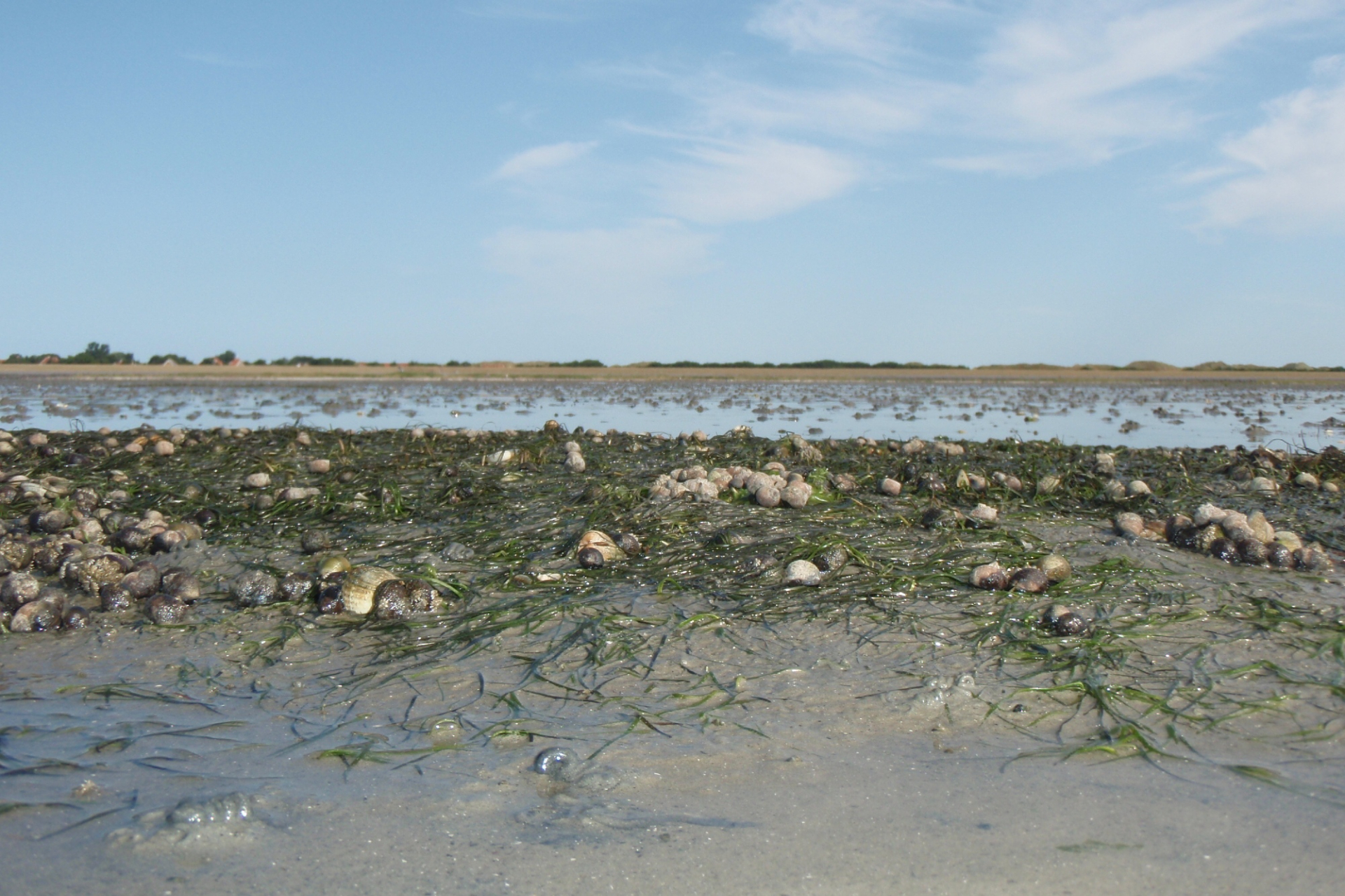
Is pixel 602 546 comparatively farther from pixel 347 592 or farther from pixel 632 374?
pixel 632 374

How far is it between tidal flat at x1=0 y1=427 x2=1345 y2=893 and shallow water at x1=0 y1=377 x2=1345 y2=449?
7582mm

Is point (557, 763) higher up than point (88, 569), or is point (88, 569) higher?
point (88, 569)

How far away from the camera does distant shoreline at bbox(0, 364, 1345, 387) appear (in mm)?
33625

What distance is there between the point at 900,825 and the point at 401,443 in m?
9.29

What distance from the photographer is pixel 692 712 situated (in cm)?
327

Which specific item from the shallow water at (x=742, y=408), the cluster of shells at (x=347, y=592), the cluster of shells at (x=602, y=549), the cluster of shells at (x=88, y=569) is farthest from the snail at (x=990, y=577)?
the shallow water at (x=742, y=408)

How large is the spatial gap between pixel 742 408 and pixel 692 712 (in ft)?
51.6

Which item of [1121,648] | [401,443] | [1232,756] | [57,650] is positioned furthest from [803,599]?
[401,443]

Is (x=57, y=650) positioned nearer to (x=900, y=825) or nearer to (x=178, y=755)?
(x=178, y=755)

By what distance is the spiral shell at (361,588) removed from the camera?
4.44m

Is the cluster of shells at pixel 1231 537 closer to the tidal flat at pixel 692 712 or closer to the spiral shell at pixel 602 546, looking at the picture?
the tidal flat at pixel 692 712

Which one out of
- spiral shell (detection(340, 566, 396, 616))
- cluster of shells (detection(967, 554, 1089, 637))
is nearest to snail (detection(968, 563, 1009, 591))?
cluster of shells (detection(967, 554, 1089, 637))

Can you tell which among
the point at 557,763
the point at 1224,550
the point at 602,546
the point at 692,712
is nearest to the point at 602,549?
the point at 602,546

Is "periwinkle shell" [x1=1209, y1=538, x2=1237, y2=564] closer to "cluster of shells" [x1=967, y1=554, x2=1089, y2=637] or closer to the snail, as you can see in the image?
"cluster of shells" [x1=967, y1=554, x2=1089, y2=637]
